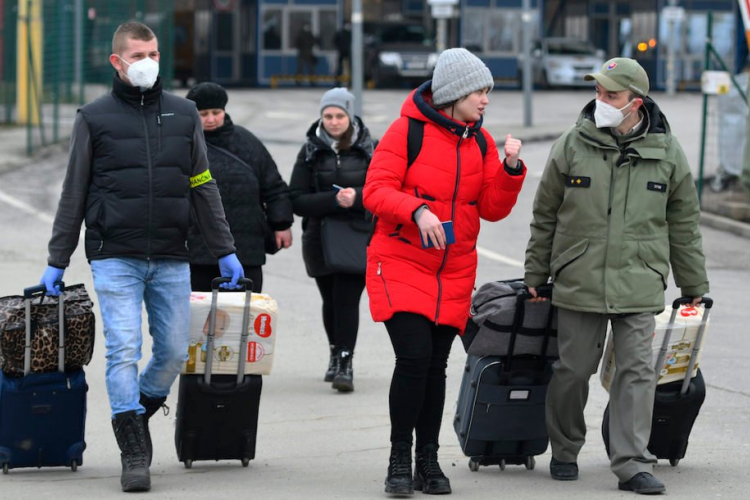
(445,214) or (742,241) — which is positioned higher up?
(445,214)

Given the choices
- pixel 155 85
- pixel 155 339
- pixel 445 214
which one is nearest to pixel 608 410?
pixel 445 214

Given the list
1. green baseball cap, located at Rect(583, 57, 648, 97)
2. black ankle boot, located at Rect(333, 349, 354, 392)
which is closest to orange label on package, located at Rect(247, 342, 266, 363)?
green baseball cap, located at Rect(583, 57, 648, 97)

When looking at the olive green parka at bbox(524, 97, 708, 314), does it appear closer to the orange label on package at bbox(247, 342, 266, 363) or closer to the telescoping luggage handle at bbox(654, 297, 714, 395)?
the telescoping luggage handle at bbox(654, 297, 714, 395)

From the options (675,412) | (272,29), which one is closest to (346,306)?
(675,412)

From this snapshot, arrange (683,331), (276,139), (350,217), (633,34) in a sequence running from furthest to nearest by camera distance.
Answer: (633,34)
(276,139)
(350,217)
(683,331)

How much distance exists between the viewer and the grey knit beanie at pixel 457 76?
5.98 metres

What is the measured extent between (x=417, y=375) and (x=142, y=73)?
1640 mm

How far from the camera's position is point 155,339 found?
6242mm

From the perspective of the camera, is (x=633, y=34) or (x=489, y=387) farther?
A: (x=633, y=34)

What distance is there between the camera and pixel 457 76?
598 cm

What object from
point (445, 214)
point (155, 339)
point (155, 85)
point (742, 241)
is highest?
point (155, 85)

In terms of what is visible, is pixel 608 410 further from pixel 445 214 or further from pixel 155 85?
pixel 155 85

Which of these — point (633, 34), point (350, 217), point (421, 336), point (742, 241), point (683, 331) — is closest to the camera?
point (421, 336)

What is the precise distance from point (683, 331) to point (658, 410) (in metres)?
0.37
